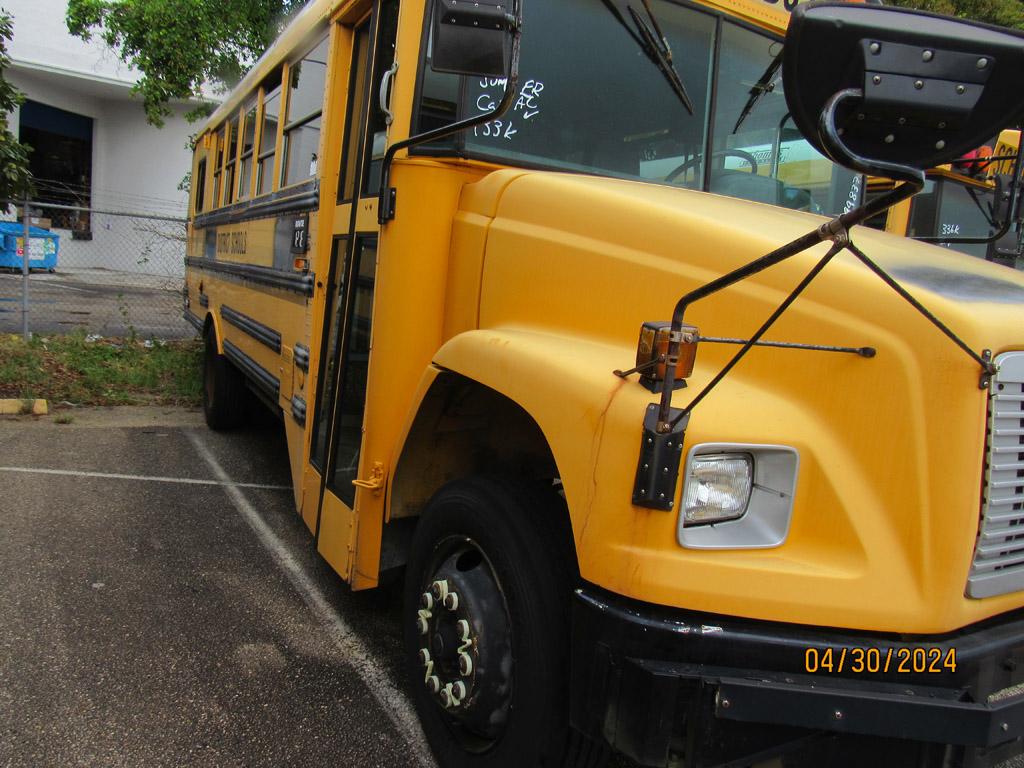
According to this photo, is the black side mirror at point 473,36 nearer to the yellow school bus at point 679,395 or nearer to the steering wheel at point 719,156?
the yellow school bus at point 679,395

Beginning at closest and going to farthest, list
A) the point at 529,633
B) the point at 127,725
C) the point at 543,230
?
the point at 529,633
the point at 543,230
the point at 127,725

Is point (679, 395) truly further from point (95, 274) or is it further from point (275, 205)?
point (95, 274)

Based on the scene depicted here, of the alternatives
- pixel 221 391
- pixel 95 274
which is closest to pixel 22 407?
pixel 221 391

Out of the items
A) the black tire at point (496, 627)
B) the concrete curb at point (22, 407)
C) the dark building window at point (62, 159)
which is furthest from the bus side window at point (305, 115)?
the dark building window at point (62, 159)

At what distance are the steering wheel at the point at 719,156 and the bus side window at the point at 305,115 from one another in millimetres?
1668

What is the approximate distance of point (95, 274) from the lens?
1983 centimetres

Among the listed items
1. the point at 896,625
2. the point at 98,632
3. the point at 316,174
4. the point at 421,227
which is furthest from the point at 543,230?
the point at 98,632

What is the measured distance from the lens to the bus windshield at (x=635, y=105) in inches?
108

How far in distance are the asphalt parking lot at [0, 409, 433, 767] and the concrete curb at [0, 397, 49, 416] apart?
1.77 metres

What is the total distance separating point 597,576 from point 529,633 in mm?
327

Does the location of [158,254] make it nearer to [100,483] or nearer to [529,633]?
[100,483]

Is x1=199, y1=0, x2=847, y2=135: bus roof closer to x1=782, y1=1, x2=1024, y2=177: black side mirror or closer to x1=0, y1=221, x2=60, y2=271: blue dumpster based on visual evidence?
x1=782, y1=1, x2=1024, y2=177: black side mirror

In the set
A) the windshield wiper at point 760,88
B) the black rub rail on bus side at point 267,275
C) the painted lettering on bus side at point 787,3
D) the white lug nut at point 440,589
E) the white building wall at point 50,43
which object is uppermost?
the white building wall at point 50,43

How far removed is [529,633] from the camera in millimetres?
1935
